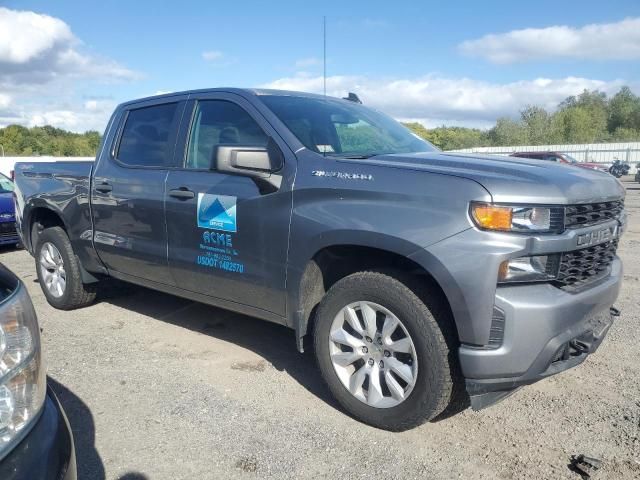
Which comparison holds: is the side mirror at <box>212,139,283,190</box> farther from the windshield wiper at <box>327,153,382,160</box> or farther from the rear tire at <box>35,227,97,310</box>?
the rear tire at <box>35,227,97,310</box>

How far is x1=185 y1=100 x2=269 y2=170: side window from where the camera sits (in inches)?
142

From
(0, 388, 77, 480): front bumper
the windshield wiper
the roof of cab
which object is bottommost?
(0, 388, 77, 480): front bumper

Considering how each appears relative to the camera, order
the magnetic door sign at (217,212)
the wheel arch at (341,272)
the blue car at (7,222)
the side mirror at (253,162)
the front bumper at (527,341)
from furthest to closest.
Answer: the blue car at (7,222) → the magnetic door sign at (217,212) → the side mirror at (253,162) → the wheel arch at (341,272) → the front bumper at (527,341)

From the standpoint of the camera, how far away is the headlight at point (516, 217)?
8.11 feet

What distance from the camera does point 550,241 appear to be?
2.49 m

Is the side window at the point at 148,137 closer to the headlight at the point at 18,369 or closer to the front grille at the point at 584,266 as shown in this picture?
the headlight at the point at 18,369

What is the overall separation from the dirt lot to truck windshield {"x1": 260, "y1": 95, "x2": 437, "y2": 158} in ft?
5.28

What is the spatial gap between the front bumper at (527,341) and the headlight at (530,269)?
46 millimetres

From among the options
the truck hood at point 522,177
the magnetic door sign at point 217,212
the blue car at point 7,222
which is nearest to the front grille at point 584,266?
the truck hood at point 522,177

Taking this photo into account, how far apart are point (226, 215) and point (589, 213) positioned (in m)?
2.14

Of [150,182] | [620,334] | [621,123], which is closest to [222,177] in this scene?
[150,182]

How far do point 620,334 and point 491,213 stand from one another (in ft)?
8.47

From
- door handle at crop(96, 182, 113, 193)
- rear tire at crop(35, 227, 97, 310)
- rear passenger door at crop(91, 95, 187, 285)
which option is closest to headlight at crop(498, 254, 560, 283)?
rear passenger door at crop(91, 95, 187, 285)

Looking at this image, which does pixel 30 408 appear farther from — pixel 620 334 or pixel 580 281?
pixel 620 334
